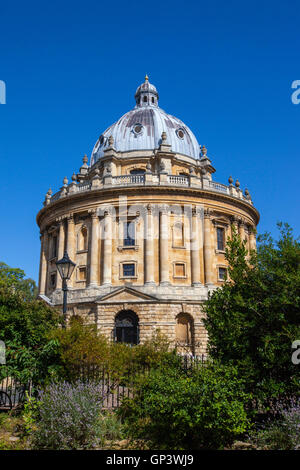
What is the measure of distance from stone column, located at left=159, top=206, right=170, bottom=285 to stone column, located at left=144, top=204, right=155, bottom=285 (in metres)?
0.76

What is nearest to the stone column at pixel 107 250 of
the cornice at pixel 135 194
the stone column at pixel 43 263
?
the cornice at pixel 135 194

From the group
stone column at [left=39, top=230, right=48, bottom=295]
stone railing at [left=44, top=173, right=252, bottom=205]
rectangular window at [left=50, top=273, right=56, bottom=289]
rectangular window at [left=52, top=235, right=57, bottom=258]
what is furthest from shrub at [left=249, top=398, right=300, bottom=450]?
stone column at [left=39, top=230, right=48, bottom=295]

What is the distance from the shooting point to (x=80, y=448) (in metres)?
9.41

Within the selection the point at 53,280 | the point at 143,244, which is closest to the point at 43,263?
the point at 53,280

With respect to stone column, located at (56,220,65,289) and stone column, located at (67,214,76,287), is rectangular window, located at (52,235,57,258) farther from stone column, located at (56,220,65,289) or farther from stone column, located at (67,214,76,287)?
stone column, located at (67,214,76,287)

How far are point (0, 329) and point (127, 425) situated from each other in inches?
→ 230

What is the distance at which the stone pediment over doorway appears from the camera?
32.7 m

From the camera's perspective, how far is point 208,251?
36000 millimetres

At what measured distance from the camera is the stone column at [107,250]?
34.4 metres

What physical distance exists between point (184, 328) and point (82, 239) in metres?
12.3

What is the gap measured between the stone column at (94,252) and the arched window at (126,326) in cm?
377

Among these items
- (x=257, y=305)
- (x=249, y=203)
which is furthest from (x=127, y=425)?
(x=249, y=203)

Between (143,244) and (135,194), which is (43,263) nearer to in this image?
(143,244)
